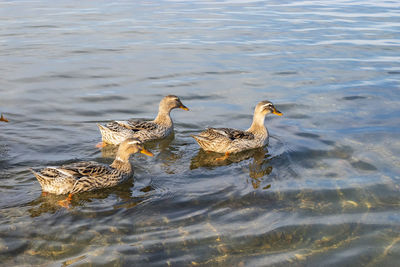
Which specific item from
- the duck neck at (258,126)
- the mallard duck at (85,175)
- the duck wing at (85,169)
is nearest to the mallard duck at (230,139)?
the duck neck at (258,126)

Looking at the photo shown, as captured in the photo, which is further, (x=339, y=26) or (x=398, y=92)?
(x=339, y=26)

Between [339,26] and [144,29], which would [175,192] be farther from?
[339,26]

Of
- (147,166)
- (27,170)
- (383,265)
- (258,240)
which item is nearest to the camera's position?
(383,265)

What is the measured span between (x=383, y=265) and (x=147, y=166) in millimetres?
5296

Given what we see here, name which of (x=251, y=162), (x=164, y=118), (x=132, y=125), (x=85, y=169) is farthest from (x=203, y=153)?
(x=85, y=169)

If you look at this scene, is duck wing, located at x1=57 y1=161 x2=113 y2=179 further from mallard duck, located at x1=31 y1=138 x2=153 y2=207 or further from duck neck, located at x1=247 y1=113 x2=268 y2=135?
duck neck, located at x1=247 y1=113 x2=268 y2=135

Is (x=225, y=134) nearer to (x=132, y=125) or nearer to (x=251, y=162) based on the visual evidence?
(x=251, y=162)

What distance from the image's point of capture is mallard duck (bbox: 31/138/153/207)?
8.85 meters

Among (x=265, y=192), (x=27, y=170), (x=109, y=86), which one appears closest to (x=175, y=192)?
(x=265, y=192)

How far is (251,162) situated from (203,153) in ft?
3.98

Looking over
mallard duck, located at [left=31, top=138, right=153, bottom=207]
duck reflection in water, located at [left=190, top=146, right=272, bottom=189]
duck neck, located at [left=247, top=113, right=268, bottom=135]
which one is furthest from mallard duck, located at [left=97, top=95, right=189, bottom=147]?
duck neck, located at [left=247, top=113, right=268, bottom=135]

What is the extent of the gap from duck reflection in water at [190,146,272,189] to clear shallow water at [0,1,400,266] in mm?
66

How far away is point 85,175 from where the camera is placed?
923cm

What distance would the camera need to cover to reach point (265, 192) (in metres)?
9.13
